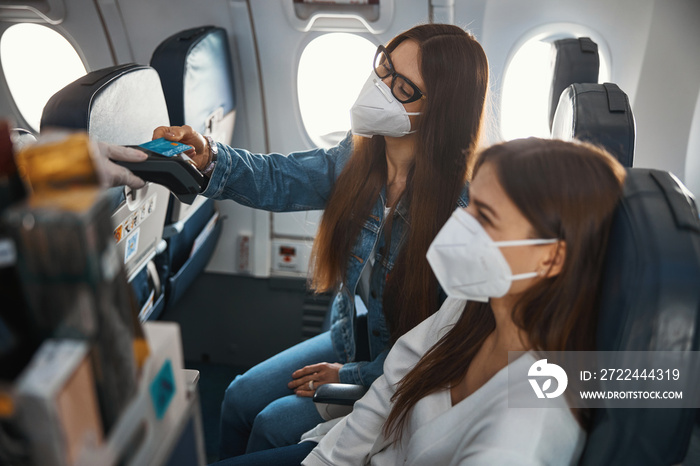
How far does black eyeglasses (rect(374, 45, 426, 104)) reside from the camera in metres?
1.75

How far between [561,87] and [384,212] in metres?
0.82

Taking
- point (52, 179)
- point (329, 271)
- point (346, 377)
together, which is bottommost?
point (346, 377)

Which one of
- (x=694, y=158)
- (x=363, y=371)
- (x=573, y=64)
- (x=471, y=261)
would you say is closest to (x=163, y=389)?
(x=471, y=261)

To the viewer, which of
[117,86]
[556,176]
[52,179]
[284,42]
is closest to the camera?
[52,179]

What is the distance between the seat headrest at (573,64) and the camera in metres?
1.98

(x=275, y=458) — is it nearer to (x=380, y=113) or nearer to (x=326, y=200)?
(x=326, y=200)

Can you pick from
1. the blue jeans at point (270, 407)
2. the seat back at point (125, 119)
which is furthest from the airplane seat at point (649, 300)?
the seat back at point (125, 119)

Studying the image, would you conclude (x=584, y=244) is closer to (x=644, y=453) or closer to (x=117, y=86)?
(x=644, y=453)

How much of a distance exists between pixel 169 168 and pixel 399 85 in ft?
2.51

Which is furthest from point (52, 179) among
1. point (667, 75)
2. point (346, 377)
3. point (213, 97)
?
point (667, 75)

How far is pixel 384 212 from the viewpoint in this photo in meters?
1.88

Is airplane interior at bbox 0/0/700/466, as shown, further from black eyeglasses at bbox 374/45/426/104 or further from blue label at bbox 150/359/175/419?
black eyeglasses at bbox 374/45/426/104

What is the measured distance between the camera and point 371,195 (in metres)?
1.89

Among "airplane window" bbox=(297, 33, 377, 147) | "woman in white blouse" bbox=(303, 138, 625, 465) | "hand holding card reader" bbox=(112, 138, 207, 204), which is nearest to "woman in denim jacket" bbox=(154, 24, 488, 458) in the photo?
"hand holding card reader" bbox=(112, 138, 207, 204)
